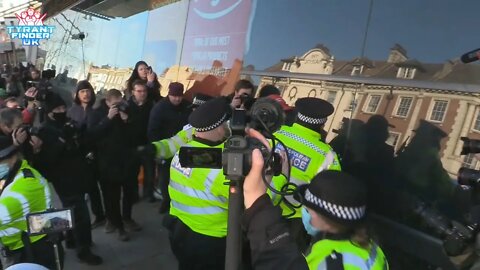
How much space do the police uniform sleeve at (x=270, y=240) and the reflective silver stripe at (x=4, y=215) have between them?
76.2 inches

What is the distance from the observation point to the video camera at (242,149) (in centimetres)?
147

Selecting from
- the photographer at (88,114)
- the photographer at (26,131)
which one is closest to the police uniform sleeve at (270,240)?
the photographer at (26,131)

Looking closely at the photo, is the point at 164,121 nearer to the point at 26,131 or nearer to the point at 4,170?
the point at 26,131

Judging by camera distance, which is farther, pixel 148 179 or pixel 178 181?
pixel 148 179

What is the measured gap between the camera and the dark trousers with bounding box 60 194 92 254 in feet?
13.3

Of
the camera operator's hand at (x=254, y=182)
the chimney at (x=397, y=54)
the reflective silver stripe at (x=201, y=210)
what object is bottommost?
the reflective silver stripe at (x=201, y=210)

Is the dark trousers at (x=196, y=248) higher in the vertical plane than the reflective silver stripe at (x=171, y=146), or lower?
lower

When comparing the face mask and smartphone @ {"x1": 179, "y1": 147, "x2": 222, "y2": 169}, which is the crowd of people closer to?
the face mask

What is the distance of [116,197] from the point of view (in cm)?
475

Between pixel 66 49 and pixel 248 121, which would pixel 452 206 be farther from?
pixel 66 49

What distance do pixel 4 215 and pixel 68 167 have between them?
1.32 meters

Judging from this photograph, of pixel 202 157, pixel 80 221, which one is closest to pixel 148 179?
pixel 80 221

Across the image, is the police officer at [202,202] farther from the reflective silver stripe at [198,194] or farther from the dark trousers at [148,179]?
the dark trousers at [148,179]

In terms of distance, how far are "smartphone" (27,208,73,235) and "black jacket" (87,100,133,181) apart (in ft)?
6.72
